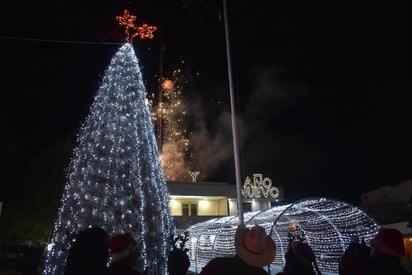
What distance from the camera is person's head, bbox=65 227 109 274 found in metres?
2.62

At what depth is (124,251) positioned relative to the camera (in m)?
3.13

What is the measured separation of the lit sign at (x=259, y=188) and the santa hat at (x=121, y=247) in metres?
33.7

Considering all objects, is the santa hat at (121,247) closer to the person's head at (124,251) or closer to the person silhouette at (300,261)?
the person's head at (124,251)

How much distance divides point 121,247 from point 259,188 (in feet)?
115

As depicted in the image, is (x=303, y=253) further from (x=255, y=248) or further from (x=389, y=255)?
(x=255, y=248)

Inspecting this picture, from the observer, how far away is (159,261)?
1195 centimetres

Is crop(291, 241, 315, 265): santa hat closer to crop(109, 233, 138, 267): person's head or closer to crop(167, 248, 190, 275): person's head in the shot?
crop(167, 248, 190, 275): person's head

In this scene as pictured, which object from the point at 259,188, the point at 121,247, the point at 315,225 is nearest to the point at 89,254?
the point at 121,247

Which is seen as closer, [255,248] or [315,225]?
[255,248]

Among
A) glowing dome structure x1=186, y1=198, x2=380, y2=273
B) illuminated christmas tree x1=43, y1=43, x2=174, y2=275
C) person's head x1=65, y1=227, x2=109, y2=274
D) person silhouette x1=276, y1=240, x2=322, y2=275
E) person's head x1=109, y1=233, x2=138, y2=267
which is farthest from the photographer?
glowing dome structure x1=186, y1=198, x2=380, y2=273

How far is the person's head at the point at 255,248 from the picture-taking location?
2.42m

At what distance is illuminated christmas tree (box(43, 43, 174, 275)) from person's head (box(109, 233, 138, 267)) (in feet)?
28.0

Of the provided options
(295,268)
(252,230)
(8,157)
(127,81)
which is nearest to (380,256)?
(295,268)

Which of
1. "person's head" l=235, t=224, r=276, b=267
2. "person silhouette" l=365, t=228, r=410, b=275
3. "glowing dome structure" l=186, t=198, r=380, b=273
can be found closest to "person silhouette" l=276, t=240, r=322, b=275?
"person silhouette" l=365, t=228, r=410, b=275
